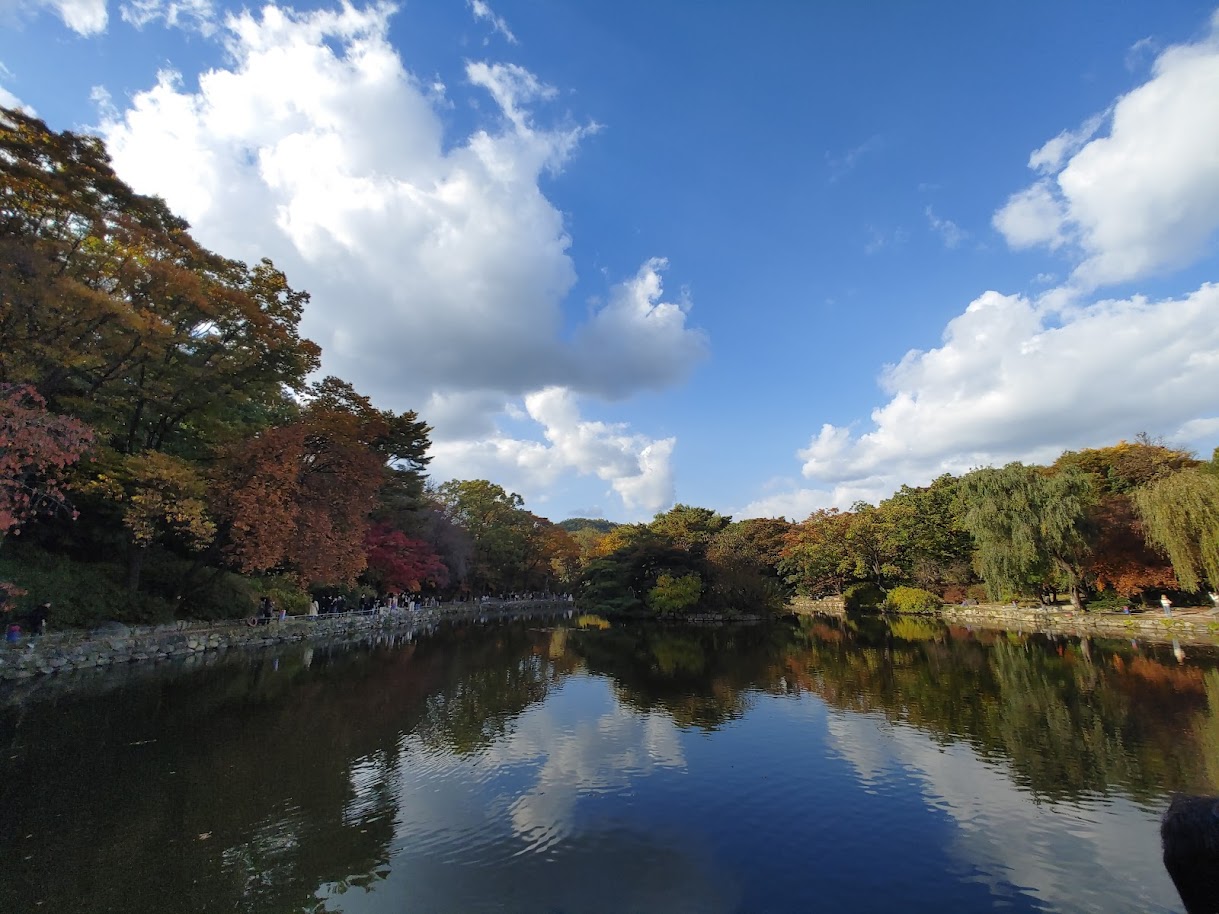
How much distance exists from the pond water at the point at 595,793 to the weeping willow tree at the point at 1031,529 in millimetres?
12501

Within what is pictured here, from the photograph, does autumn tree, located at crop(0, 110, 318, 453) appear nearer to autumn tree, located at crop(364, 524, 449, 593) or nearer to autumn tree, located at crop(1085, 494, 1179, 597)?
autumn tree, located at crop(364, 524, 449, 593)

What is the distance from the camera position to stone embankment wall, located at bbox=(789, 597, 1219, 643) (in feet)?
70.4

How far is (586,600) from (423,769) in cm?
3446

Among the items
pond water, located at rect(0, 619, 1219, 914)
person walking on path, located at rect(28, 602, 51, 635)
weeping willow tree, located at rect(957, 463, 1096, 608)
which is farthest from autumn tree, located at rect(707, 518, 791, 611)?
person walking on path, located at rect(28, 602, 51, 635)

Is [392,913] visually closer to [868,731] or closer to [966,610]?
[868,731]

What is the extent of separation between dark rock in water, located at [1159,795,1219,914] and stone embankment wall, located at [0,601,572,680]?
1984 cm

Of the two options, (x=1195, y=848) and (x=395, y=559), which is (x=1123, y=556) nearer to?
(x=1195, y=848)

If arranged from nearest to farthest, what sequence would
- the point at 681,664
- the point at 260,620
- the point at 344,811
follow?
the point at 344,811
the point at 681,664
the point at 260,620

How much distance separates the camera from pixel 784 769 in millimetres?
9148

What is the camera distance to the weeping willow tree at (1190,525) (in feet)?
70.2

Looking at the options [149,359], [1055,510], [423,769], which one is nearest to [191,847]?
[423,769]

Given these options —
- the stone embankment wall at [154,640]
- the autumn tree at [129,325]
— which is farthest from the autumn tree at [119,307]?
the stone embankment wall at [154,640]

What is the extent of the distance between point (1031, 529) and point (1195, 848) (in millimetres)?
26905

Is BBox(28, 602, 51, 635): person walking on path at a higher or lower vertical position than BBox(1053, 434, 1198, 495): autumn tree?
lower
